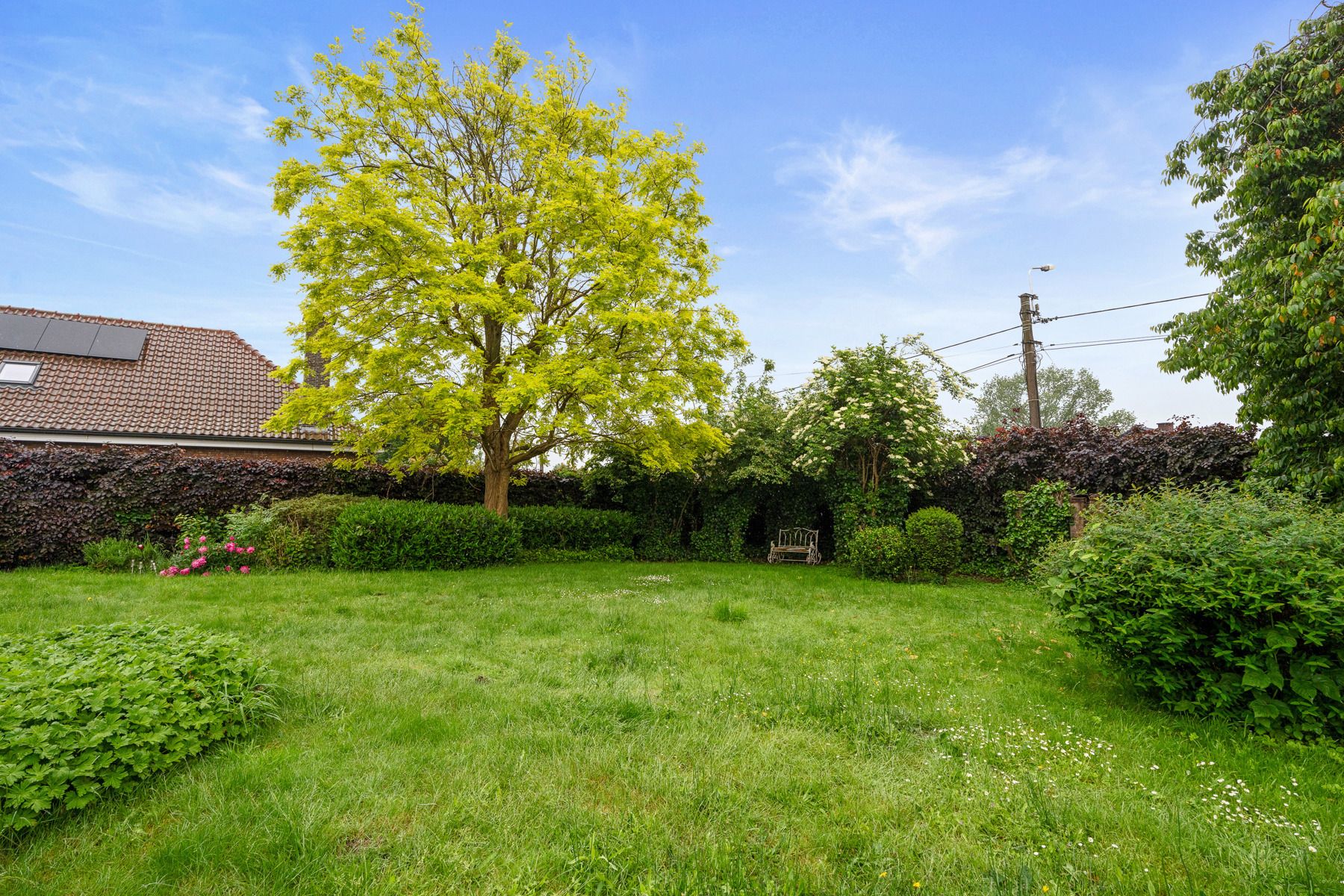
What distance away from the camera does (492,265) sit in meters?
10.1

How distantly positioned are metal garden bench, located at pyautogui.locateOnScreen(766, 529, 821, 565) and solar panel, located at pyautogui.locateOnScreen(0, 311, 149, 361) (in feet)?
58.8

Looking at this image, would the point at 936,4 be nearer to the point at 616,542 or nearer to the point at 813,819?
the point at 813,819

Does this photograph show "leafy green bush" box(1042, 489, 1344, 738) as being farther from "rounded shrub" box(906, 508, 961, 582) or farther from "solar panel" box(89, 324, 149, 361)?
"solar panel" box(89, 324, 149, 361)

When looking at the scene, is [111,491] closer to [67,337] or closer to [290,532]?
[290,532]

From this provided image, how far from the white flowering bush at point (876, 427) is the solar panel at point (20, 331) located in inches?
771

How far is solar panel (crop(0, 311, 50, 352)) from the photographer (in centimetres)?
1458

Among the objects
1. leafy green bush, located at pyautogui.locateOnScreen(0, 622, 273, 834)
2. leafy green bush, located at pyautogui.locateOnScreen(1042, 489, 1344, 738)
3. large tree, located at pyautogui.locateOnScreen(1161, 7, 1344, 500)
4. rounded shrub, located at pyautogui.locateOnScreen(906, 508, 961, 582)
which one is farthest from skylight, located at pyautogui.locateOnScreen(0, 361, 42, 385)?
large tree, located at pyautogui.locateOnScreen(1161, 7, 1344, 500)

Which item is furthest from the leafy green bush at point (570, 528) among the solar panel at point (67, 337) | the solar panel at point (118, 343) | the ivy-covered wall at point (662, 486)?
the solar panel at point (67, 337)

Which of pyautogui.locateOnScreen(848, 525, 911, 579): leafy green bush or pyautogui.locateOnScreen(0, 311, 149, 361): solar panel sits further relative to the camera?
pyautogui.locateOnScreen(0, 311, 149, 361): solar panel

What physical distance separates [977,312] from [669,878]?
22.2 metres

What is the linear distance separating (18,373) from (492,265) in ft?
44.3

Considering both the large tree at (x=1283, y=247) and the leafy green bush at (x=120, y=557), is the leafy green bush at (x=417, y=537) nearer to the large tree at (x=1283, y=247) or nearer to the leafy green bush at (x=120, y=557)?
the leafy green bush at (x=120, y=557)

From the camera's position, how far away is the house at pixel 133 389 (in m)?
13.4

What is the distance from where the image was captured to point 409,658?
4.63 metres
